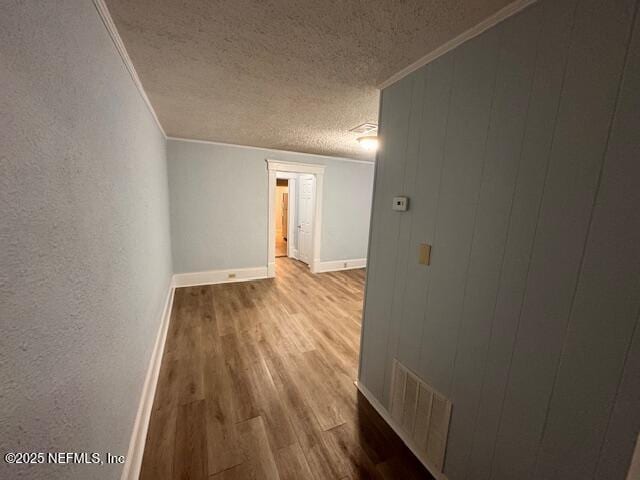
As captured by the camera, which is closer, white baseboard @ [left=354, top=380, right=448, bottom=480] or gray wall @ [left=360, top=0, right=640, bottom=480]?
gray wall @ [left=360, top=0, right=640, bottom=480]

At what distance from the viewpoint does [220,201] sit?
390 centimetres

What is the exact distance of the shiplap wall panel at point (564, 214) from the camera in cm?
73

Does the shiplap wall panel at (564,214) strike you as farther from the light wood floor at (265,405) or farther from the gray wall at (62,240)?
the gray wall at (62,240)

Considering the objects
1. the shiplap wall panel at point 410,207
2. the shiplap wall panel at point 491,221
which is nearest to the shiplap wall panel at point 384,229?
the shiplap wall panel at point 410,207

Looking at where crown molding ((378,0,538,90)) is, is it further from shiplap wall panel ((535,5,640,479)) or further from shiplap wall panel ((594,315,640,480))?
shiplap wall panel ((594,315,640,480))

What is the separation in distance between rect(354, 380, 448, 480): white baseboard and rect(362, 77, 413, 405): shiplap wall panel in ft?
0.22

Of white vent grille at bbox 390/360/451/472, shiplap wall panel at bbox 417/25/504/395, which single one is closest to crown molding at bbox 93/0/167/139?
shiplap wall panel at bbox 417/25/504/395

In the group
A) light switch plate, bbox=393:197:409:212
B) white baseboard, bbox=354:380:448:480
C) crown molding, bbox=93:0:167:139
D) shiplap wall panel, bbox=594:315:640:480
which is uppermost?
crown molding, bbox=93:0:167:139

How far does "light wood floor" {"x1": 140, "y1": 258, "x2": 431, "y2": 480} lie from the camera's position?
53.8 inches

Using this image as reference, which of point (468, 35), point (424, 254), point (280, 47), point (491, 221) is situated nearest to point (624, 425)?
point (491, 221)

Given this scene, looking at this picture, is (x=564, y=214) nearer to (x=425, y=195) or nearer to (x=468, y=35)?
(x=425, y=195)

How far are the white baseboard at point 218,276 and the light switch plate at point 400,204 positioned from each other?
3366 mm

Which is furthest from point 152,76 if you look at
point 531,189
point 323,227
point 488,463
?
point 323,227

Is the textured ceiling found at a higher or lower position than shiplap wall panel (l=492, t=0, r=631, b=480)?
higher
